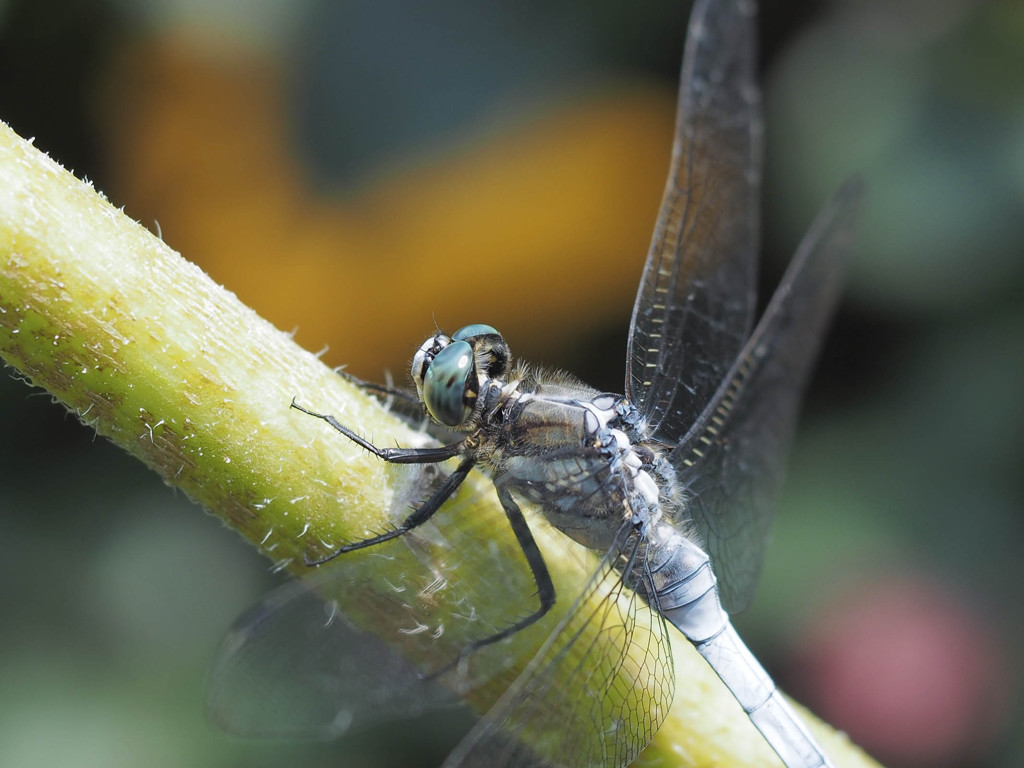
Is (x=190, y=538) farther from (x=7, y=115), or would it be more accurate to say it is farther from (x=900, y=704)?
(x=900, y=704)

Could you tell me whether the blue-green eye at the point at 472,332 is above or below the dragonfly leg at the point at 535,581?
above

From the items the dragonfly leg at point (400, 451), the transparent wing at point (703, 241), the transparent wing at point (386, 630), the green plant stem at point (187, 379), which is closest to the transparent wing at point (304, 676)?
the transparent wing at point (386, 630)

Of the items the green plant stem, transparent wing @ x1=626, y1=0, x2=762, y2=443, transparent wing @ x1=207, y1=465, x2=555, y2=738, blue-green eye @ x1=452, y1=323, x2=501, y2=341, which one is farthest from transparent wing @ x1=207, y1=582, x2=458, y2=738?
transparent wing @ x1=626, y1=0, x2=762, y2=443

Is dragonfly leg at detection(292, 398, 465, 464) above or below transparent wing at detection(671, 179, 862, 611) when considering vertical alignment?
below

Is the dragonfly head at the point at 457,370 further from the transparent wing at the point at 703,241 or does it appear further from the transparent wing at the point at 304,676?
the transparent wing at the point at 304,676

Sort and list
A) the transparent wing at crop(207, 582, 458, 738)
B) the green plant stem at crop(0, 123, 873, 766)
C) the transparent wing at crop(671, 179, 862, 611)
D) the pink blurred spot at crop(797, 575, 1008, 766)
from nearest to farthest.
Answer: the green plant stem at crop(0, 123, 873, 766) → the transparent wing at crop(207, 582, 458, 738) → the transparent wing at crop(671, 179, 862, 611) → the pink blurred spot at crop(797, 575, 1008, 766)

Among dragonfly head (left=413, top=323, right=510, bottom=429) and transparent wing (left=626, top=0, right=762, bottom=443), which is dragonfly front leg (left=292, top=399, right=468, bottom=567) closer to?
dragonfly head (left=413, top=323, right=510, bottom=429)

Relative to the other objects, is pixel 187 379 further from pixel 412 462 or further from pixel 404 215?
pixel 404 215
